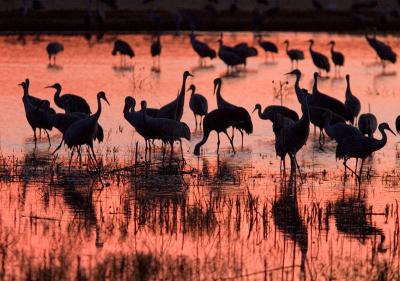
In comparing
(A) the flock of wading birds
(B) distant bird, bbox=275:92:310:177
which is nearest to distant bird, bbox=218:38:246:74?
(A) the flock of wading birds

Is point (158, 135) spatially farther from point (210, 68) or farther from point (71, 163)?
point (210, 68)

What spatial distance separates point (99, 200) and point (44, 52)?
21838 millimetres

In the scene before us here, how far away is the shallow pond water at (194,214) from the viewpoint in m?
10.5

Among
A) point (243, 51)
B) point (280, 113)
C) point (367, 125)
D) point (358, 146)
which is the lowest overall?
point (358, 146)

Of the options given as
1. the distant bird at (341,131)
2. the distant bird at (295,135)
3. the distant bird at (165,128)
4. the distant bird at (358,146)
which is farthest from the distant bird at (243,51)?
the distant bird at (358,146)

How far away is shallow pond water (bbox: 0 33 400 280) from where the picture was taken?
412 inches

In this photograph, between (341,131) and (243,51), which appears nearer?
(341,131)

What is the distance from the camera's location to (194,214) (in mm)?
12656

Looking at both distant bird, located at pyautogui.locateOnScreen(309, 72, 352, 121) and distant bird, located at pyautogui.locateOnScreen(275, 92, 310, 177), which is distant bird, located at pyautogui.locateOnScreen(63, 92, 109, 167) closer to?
distant bird, located at pyautogui.locateOnScreen(275, 92, 310, 177)

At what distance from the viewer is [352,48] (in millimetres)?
39531

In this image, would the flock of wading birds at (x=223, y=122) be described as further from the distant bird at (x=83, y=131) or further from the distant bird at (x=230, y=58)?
the distant bird at (x=230, y=58)

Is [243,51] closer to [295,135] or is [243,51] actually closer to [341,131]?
[341,131]

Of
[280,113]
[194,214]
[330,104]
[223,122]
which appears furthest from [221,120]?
[194,214]

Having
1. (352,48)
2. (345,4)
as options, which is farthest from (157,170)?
(345,4)
